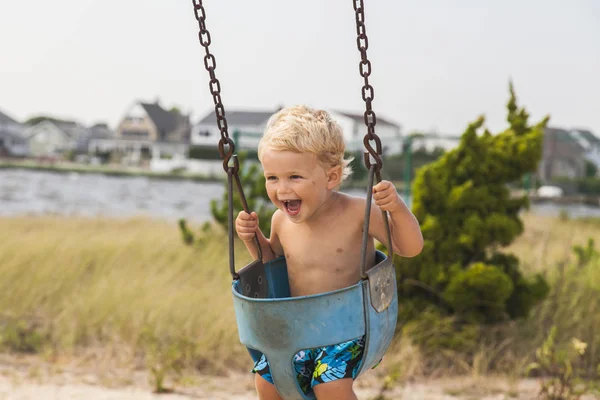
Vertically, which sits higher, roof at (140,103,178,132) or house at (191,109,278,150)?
roof at (140,103,178,132)

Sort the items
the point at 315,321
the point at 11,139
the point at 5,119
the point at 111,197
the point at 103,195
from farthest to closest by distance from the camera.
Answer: the point at 5,119 → the point at 11,139 → the point at 103,195 → the point at 111,197 → the point at 315,321

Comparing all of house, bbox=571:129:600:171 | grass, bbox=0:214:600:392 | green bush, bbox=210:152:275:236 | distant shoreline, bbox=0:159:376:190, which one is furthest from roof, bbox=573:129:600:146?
green bush, bbox=210:152:275:236

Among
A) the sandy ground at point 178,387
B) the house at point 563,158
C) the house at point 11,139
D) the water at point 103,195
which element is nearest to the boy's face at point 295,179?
the sandy ground at point 178,387

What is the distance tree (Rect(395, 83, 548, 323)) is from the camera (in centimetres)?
497

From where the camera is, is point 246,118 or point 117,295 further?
point 246,118

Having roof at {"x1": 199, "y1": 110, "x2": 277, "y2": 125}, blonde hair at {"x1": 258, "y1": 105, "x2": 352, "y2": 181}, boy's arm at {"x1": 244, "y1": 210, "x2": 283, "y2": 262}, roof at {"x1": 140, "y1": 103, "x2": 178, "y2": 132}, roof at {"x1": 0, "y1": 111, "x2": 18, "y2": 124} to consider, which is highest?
roof at {"x1": 0, "y1": 111, "x2": 18, "y2": 124}

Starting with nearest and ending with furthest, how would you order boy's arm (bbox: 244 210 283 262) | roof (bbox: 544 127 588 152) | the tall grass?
boy's arm (bbox: 244 210 283 262)
the tall grass
roof (bbox: 544 127 588 152)

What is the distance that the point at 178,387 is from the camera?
470 cm

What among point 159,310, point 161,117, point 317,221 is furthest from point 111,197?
point 161,117

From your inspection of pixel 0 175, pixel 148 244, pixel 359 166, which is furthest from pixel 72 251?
Answer: pixel 0 175

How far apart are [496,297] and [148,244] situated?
171 inches

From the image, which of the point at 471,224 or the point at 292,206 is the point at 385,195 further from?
the point at 471,224

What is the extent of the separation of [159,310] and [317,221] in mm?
3359

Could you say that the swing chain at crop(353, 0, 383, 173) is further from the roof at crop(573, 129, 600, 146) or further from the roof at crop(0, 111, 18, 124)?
the roof at crop(0, 111, 18, 124)
